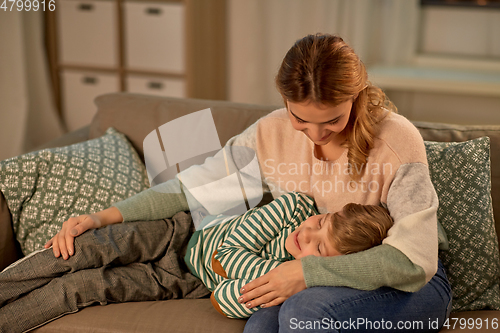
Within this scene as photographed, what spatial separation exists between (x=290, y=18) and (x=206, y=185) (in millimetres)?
2056

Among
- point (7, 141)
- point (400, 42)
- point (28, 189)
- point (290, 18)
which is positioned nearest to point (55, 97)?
point (7, 141)

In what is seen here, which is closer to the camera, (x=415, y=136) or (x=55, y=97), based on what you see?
(x=415, y=136)

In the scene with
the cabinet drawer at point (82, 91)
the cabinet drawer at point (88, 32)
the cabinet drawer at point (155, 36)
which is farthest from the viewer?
the cabinet drawer at point (82, 91)

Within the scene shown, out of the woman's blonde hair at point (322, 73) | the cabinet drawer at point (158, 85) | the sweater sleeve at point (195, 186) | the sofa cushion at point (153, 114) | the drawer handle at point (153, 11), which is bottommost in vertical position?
the sweater sleeve at point (195, 186)

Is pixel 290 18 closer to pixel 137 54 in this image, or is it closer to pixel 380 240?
pixel 137 54

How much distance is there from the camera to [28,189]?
4.64 ft

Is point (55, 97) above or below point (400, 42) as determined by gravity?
below

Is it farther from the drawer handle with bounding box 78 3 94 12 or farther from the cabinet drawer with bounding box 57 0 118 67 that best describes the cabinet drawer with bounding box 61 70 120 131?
the drawer handle with bounding box 78 3 94 12

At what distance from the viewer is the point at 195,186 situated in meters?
1.48

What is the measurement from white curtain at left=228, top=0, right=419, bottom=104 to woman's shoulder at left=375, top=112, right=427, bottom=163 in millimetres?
1695

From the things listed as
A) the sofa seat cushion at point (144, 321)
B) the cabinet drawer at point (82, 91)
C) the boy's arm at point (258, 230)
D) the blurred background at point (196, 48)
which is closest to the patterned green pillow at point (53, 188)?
the sofa seat cushion at point (144, 321)

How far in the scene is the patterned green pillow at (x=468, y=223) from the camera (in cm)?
134

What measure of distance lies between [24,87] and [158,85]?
84cm

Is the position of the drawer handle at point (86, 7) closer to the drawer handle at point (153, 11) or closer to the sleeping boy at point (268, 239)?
the drawer handle at point (153, 11)
